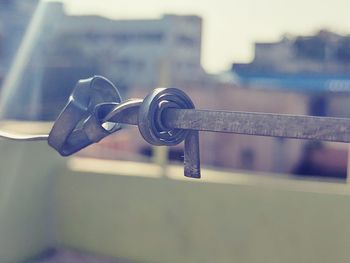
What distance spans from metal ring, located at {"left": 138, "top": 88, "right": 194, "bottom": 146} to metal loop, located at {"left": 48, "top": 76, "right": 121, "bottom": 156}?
0.24 feet

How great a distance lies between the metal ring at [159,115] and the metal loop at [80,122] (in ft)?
0.24

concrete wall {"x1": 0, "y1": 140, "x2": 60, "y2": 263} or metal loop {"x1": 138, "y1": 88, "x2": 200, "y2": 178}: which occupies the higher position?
concrete wall {"x1": 0, "y1": 140, "x2": 60, "y2": 263}

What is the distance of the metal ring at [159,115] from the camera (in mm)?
563

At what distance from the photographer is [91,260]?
3.68 meters

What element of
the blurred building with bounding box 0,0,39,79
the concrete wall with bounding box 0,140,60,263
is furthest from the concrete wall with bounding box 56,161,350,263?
the blurred building with bounding box 0,0,39,79

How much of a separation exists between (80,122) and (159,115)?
0.11 meters

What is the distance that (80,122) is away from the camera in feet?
2.02

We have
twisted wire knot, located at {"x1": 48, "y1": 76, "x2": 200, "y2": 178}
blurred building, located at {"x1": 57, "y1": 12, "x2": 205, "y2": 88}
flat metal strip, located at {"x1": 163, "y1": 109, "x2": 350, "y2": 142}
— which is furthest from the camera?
blurred building, located at {"x1": 57, "y1": 12, "x2": 205, "y2": 88}

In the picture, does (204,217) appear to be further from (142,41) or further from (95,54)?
(142,41)

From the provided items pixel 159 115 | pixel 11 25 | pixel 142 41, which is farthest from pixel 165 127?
pixel 142 41

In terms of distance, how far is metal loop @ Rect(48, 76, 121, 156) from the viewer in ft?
1.97

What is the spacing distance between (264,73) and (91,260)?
1450cm

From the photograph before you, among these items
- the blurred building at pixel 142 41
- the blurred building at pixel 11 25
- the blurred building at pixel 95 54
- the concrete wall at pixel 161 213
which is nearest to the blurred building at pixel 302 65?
the blurred building at pixel 95 54

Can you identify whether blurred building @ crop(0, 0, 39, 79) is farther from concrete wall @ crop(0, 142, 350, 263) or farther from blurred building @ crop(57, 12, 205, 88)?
concrete wall @ crop(0, 142, 350, 263)
